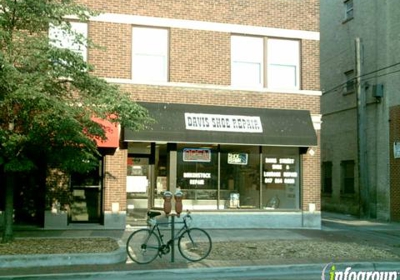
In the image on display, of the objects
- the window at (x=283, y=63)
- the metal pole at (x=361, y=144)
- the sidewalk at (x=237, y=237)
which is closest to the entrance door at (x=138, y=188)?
the sidewalk at (x=237, y=237)

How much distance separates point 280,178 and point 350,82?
8.14 metres

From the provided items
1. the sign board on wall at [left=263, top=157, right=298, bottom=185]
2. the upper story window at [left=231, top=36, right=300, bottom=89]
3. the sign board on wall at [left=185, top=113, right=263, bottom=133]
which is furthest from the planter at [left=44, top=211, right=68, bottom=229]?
the upper story window at [left=231, top=36, right=300, bottom=89]

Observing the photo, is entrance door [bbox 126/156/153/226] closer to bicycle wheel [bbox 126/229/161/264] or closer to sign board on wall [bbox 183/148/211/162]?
sign board on wall [bbox 183/148/211/162]

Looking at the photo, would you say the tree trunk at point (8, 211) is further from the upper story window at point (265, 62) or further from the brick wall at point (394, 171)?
the brick wall at point (394, 171)

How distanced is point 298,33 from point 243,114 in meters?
3.39

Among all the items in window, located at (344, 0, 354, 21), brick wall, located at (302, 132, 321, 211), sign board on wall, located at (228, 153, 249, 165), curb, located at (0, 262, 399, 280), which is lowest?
curb, located at (0, 262, 399, 280)

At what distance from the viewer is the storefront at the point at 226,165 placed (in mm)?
14266

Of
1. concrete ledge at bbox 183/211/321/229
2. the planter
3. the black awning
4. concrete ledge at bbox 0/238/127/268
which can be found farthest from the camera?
concrete ledge at bbox 183/211/321/229

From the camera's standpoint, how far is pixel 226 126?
565 inches

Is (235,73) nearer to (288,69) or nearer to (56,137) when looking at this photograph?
(288,69)

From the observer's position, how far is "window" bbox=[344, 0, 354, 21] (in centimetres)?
2183

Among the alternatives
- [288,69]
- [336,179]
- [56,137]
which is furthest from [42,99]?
[336,179]

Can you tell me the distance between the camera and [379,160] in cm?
1925

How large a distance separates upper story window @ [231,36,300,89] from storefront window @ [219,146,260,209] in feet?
7.17
